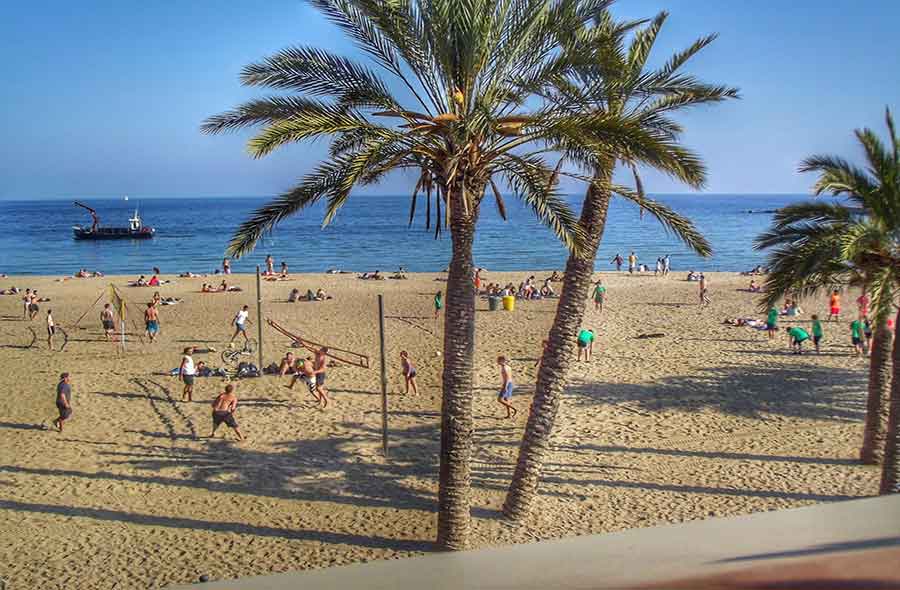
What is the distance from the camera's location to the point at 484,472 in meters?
11.3

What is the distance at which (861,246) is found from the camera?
902 cm

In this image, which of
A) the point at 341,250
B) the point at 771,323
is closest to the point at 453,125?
the point at 771,323

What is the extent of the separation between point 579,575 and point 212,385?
15.9 meters

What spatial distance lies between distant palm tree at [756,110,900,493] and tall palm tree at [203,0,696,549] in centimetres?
338

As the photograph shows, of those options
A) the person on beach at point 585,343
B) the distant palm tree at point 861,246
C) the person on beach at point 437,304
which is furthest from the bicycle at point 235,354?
the distant palm tree at point 861,246

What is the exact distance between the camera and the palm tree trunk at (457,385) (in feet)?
25.9

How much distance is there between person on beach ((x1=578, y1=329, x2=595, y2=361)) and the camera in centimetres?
1847

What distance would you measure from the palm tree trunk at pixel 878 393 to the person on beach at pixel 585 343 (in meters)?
7.86

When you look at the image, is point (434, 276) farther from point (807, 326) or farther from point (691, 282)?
point (807, 326)

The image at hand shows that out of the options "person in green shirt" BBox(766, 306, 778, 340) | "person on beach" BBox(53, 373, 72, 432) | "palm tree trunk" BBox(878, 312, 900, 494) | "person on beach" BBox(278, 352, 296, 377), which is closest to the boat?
"person on beach" BBox(278, 352, 296, 377)

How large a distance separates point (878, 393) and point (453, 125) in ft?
26.0

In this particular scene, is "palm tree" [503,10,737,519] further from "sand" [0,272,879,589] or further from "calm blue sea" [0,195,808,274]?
"calm blue sea" [0,195,808,274]

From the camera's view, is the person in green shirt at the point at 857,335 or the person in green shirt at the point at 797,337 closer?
the person in green shirt at the point at 857,335

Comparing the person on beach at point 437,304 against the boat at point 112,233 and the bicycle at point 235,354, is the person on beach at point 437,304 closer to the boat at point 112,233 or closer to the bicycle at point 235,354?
the bicycle at point 235,354
